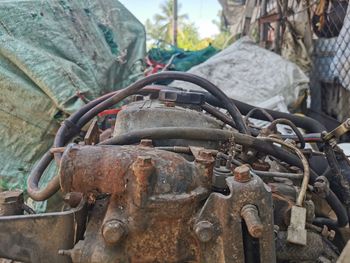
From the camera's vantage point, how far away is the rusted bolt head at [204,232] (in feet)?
2.39

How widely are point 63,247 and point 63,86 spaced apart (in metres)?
1.54

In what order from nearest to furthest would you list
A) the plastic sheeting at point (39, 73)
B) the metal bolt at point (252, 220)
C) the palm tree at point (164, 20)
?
the metal bolt at point (252, 220) < the plastic sheeting at point (39, 73) < the palm tree at point (164, 20)

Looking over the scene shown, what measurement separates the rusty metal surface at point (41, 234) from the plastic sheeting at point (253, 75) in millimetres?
2111

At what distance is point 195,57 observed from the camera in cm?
405

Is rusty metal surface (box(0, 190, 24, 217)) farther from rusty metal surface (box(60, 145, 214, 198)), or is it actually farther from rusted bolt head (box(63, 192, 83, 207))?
rusty metal surface (box(60, 145, 214, 198))

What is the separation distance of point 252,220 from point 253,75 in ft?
8.46

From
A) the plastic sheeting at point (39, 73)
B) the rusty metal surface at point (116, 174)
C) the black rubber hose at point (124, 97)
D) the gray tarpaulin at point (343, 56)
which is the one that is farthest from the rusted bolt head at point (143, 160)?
the gray tarpaulin at point (343, 56)

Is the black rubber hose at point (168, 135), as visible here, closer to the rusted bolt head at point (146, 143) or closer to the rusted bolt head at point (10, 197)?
the rusted bolt head at point (146, 143)

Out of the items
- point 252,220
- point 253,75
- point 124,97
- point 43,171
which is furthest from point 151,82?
point 253,75

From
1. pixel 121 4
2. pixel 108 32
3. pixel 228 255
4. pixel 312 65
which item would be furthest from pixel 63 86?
pixel 312 65

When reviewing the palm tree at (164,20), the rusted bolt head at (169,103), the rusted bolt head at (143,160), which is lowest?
the rusted bolt head at (143,160)

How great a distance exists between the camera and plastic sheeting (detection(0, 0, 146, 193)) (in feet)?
7.02

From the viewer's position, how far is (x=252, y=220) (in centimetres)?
70

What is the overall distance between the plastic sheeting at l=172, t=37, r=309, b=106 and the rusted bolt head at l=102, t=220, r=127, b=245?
217cm
